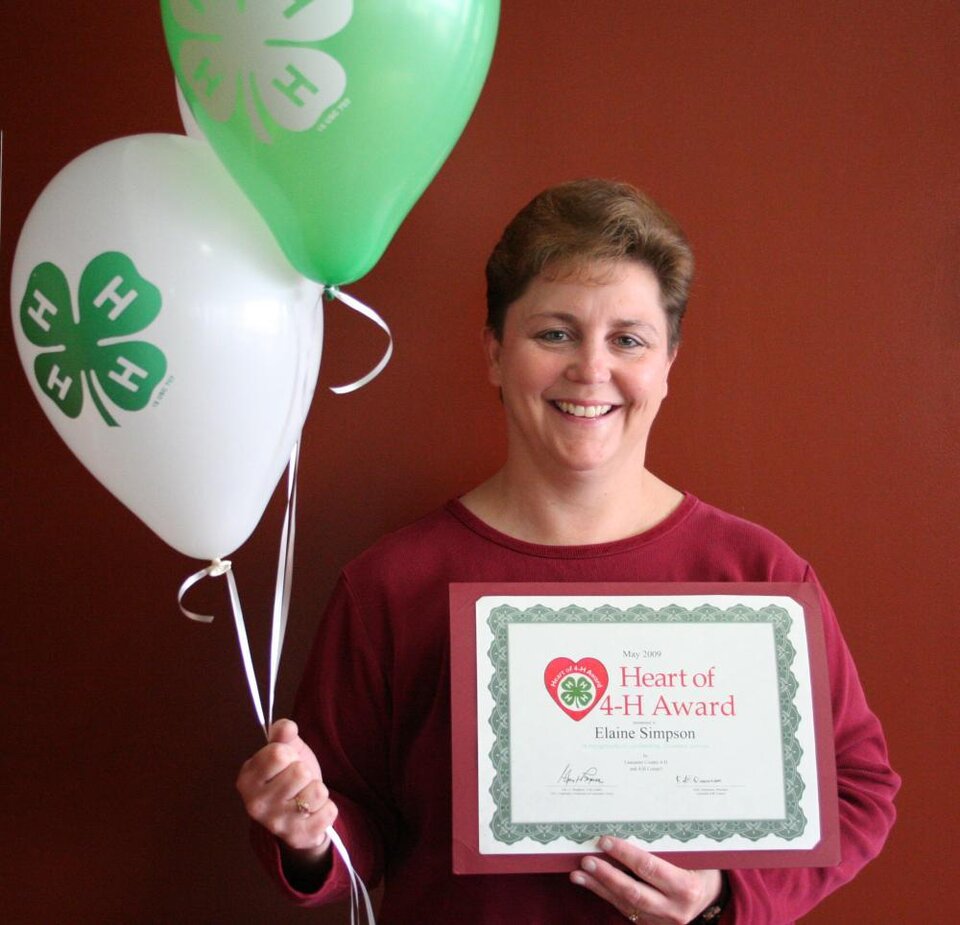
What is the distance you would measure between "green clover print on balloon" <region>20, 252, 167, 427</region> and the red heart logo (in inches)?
20.4

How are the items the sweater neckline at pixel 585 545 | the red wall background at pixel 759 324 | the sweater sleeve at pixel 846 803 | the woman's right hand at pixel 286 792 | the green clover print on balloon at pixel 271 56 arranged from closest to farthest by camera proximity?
the green clover print on balloon at pixel 271 56 < the woman's right hand at pixel 286 792 < the sweater sleeve at pixel 846 803 < the sweater neckline at pixel 585 545 < the red wall background at pixel 759 324

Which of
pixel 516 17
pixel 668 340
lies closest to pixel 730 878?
pixel 668 340

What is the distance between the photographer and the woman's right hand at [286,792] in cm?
108

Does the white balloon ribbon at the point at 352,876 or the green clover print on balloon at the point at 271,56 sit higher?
the green clover print on balloon at the point at 271,56

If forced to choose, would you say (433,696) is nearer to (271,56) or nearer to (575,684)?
(575,684)

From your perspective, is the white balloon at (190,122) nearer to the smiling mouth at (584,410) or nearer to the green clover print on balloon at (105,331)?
the green clover print on balloon at (105,331)

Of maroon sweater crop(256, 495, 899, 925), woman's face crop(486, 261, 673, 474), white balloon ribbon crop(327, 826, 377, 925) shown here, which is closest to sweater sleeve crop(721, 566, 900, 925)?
maroon sweater crop(256, 495, 899, 925)

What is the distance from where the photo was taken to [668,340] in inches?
51.7

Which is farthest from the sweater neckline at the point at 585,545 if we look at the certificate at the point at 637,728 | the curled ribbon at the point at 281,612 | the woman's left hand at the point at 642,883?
the woman's left hand at the point at 642,883

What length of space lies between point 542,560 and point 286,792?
416mm

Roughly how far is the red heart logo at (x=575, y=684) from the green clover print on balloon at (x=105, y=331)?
518 millimetres

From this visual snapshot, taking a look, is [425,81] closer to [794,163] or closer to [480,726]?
[480,726]

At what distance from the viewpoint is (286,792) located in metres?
1.08
